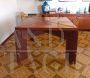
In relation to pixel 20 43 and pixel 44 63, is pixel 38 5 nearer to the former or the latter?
pixel 20 43

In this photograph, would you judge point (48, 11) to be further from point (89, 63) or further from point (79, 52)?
point (89, 63)

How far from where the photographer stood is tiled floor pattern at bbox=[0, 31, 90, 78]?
2.16 meters

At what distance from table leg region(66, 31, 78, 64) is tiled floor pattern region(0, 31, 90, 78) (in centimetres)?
14

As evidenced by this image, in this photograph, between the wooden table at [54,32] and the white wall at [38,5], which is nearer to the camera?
the wooden table at [54,32]

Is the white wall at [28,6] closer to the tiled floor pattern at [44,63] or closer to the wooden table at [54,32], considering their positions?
the tiled floor pattern at [44,63]

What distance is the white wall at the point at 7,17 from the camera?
3.35 metres

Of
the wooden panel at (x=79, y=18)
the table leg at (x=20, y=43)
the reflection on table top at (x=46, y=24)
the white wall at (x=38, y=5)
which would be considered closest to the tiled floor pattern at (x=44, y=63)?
the table leg at (x=20, y=43)

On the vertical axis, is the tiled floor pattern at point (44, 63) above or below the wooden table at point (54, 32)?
below

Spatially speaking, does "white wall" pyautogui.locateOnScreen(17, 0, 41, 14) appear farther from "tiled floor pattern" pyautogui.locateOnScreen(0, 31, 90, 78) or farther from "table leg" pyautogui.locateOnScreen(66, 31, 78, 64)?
"table leg" pyautogui.locateOnScreen(66, 31, 78, 64)

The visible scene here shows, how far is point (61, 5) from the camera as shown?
4.55m

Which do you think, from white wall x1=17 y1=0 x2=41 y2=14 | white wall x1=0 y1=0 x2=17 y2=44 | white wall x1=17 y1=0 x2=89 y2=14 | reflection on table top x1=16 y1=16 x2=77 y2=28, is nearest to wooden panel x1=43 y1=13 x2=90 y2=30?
white wall x1=17 y1=0 x2=89 y2=14

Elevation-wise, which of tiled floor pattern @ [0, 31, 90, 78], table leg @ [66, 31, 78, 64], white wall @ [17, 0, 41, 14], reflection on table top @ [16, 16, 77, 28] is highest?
white wall @ [17, 0, 41, 14]

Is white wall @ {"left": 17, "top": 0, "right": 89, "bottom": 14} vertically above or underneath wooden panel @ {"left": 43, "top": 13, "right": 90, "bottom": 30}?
above

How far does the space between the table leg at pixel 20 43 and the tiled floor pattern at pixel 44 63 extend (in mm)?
128
